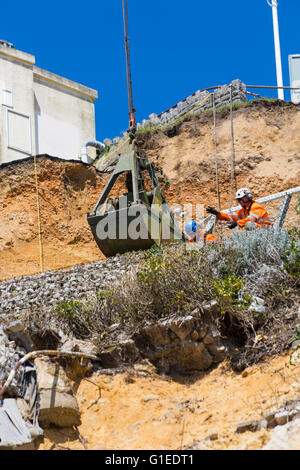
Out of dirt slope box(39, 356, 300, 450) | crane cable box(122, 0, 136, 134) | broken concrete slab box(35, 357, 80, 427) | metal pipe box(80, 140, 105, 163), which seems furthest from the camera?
metal pipe box(80, 140, 105, 163)

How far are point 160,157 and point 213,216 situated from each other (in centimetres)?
882

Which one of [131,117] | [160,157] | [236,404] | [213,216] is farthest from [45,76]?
[236,404]

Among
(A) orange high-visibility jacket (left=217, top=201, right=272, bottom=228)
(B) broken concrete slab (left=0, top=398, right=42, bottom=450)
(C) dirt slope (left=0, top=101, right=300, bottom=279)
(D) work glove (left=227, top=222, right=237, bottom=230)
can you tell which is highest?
(C) dirt slope (left=0, top=101, right=300, bottom=279)

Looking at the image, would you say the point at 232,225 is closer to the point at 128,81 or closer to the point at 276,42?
the point at 128,81

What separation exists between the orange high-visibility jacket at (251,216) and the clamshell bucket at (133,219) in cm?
200

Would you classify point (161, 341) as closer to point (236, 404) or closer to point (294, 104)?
point (236, 404)

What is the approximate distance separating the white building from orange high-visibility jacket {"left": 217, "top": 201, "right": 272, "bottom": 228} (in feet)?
35.6

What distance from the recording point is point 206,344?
6.68 meters

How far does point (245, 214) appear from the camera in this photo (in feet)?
33.8

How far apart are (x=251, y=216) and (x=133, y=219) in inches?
121

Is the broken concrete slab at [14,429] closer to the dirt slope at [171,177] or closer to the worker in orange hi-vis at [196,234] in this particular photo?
the worker in orange hi-vis at [196,234]

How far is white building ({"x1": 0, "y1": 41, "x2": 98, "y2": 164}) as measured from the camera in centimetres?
1998

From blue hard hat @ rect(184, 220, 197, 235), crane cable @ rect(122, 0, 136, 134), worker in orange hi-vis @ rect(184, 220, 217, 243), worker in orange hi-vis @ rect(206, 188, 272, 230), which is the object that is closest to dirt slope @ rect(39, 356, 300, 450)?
worker in orange hi-vis @ rect(206, 188, 272, 230)

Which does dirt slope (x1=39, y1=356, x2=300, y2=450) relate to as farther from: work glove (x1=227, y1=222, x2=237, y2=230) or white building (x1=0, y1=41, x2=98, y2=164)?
white building (x1=0, y1=41, x2=98, y2=164)
